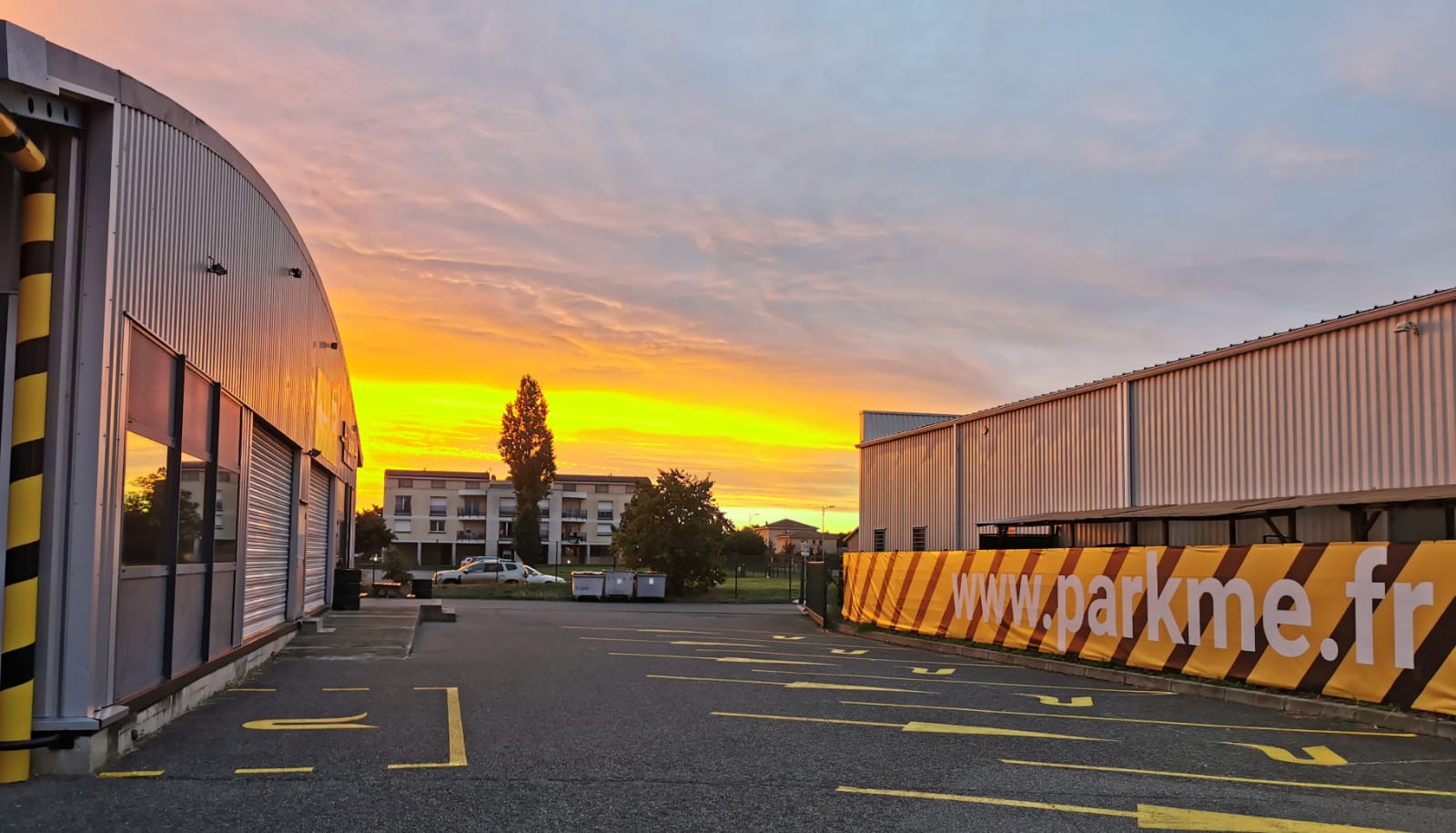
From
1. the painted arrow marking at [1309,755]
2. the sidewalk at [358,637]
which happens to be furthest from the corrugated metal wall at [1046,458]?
the sidewalk at [358,637]

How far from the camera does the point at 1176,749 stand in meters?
8.88

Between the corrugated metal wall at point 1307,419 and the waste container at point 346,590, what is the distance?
16.8 m

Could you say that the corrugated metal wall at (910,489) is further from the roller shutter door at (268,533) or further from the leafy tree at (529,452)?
the leafy tree at (529,452)

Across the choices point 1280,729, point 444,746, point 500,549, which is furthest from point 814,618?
point 500,549

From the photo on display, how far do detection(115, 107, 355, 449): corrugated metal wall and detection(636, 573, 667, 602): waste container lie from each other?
2324 cm

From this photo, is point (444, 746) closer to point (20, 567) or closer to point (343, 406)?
point (20, 567)

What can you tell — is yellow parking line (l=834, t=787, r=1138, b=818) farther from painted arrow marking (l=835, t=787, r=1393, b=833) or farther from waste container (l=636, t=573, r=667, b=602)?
waste container (l=636, t=573, r=667, b=602)

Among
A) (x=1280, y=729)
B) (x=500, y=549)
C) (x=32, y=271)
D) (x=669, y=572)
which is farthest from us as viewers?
(x=500, y=549)

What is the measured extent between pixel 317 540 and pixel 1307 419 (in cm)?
1850

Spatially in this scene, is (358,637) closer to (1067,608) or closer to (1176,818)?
(1067,608)

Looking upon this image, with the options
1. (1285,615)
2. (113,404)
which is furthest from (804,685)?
(113,404)

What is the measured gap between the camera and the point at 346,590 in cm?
2433

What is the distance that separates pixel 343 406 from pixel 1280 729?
22578 mm

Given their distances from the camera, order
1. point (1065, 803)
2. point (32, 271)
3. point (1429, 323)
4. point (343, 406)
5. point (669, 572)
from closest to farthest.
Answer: point (1065, 803), point (32, 271), point (1429, 323), point (343, 406), point (669, 572)
